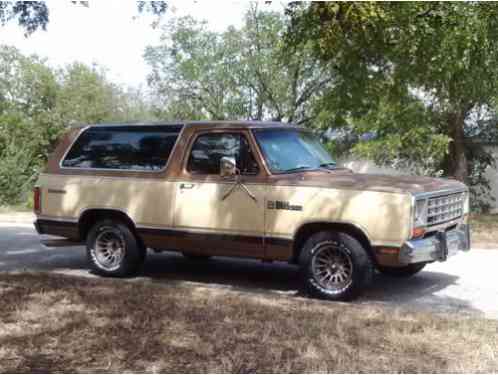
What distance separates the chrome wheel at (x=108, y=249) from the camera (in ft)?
30.9

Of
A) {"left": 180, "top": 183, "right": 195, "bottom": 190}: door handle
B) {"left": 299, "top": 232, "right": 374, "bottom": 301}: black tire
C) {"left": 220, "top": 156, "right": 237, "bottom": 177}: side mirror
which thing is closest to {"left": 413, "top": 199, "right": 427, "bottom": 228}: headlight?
{"left": 299, "top": 232, "right": 374, "bottom": 301}: black tire

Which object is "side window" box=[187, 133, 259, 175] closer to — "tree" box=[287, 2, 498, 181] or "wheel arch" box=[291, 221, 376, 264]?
"wheel arch" box=[291, 221, 376, 264]

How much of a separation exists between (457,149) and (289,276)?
12301 mm

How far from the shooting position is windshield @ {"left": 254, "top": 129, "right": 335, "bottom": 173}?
27.8 ft

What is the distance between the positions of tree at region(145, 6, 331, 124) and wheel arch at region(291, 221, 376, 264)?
63.4 ft

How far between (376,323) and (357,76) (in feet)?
30.2

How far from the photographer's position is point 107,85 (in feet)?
148

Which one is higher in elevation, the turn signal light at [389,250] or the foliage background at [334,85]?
the foliage background at [334,85]

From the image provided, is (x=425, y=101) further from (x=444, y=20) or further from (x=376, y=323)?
(x=376, y=323)

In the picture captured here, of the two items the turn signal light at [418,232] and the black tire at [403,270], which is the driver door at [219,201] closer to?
the turn signal light at [418,232]

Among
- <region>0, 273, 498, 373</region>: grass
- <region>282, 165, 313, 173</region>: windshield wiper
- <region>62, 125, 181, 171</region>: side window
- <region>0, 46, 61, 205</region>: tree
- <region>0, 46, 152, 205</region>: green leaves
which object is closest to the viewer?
<region>0, 273, 498, 373</region>: grass

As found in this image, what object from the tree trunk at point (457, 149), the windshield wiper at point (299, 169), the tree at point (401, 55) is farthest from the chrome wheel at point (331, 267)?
the tree trunk at point (457, 149)

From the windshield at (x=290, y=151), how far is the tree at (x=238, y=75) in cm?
1816

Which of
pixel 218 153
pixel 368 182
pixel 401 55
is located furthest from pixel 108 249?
pixel 401 55
